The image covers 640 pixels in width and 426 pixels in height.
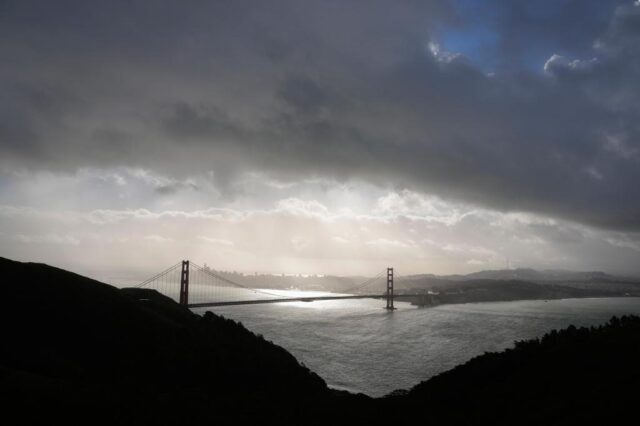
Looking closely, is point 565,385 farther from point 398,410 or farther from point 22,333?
point 22,333

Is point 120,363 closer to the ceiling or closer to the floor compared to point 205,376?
closer to the ceiling

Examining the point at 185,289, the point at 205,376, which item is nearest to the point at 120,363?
the point at 205,376

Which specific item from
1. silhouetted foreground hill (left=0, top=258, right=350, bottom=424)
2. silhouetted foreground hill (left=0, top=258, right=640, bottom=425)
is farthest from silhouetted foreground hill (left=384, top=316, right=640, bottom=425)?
silhouetted foreground hill (left=0, top=258, right=350, bottom=424)

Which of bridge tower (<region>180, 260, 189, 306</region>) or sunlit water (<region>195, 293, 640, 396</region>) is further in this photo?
bridge tower (<region>180, 260, 189, 306</region>)

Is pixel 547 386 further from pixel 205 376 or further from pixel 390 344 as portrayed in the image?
pixel 390 344

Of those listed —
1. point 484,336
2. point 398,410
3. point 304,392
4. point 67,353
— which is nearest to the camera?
point 67,353

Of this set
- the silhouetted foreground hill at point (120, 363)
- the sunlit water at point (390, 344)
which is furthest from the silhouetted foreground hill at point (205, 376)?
the sunlit water at point (390, 344)

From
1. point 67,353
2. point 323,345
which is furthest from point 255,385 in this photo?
point 323,345

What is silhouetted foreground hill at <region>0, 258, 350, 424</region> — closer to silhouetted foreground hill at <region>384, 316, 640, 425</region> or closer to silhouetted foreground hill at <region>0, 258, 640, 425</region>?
silhouetted foreground hill at <region>0, 258, 640, 425</region>
